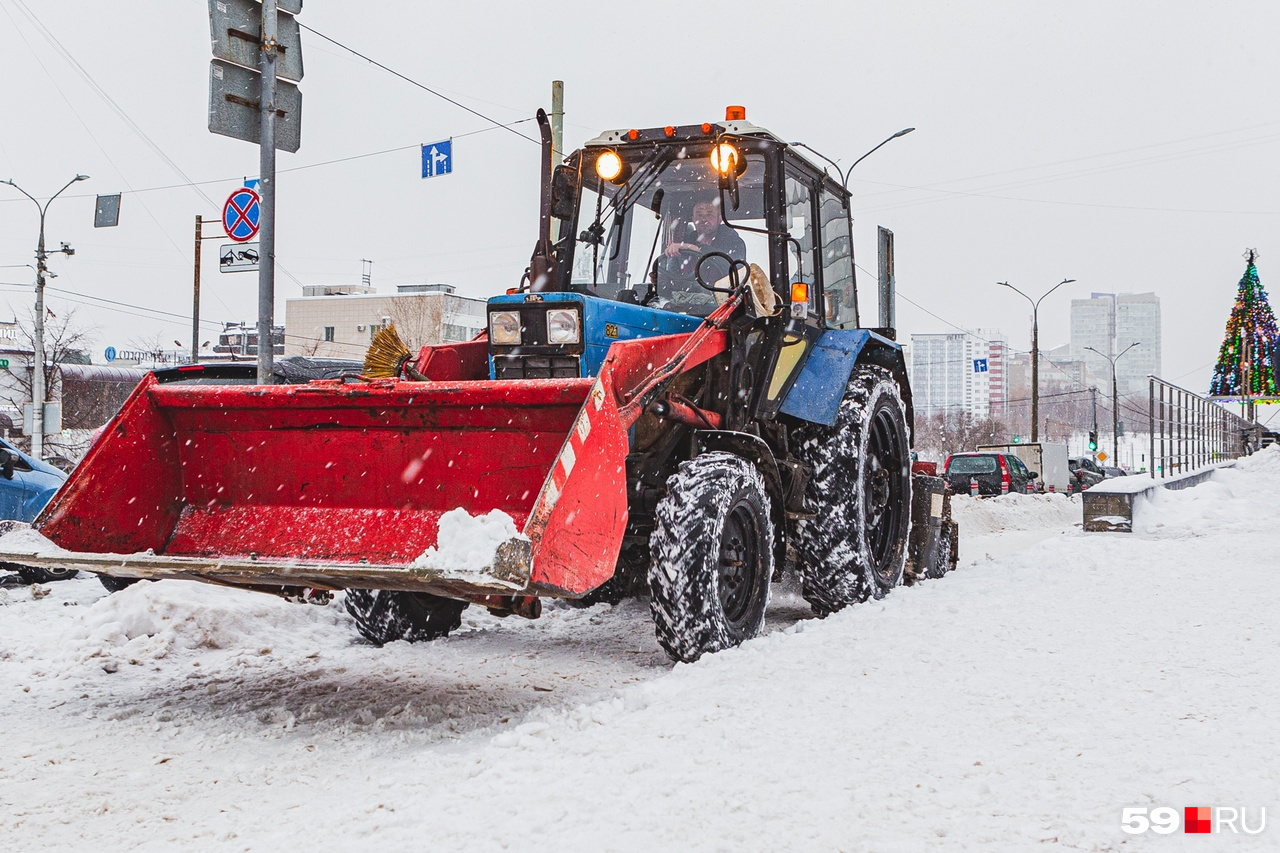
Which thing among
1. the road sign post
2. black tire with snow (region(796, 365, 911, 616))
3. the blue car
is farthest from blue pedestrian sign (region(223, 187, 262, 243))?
black tire with snow (region(796, 365, 911, 616))

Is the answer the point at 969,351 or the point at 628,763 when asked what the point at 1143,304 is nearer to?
the point at 969,351

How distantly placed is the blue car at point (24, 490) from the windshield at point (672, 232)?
5.00 metres

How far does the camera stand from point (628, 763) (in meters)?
3.30

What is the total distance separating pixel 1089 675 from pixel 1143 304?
104m

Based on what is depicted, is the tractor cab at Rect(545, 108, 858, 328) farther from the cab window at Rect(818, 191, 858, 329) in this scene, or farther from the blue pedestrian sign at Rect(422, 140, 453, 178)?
the blue pedestrian sign at Rect(422, 140, 453, 178)

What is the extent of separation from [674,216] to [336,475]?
8.15 feet

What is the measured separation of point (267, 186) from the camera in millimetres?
7879

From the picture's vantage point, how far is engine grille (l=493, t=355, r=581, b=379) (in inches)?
206

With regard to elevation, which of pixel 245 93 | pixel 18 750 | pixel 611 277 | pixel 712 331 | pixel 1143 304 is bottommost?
pixel 18 750

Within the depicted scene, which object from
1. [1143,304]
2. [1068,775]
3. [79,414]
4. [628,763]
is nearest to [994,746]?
[1068,775]

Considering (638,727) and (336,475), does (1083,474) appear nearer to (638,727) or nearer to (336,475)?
(336,475)

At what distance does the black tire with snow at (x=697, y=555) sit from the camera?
181 inches

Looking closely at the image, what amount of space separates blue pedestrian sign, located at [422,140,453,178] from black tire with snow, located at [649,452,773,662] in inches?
566

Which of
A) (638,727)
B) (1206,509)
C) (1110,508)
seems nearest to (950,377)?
(1206,509)
